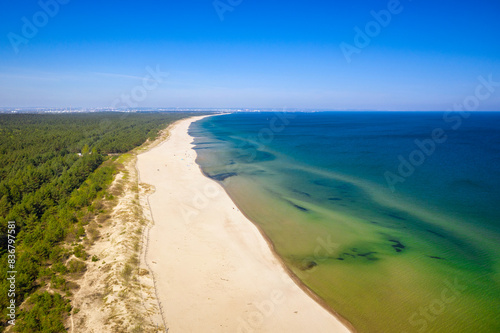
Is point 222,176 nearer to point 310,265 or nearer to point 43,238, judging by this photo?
point 310,265

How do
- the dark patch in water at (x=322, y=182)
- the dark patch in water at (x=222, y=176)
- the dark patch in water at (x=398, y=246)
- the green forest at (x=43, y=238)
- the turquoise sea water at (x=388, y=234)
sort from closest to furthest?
the green forest at (x=43, y=238) → the turquoise sea water at (x=388, y=234) → the dark patch in water at (x=398, y=246) → the dark patch in water at (x=322, y=182) → the dark patch in water at (x=222, y=176)

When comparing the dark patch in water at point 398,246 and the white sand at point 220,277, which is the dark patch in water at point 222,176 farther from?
the dark patch in water at point 398,246

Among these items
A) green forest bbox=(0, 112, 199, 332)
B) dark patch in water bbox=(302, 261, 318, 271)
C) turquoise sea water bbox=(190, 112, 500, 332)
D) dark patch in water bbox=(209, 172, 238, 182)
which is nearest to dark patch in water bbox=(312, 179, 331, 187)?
turquoise sea water bbox=(190, 112, 500, 332)

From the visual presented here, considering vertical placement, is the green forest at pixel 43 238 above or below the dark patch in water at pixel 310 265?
above

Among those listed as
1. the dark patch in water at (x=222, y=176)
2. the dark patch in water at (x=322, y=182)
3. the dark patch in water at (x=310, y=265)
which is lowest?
the dark patch in water at (x=310, y=265)

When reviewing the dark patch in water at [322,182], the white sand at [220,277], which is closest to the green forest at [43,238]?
the white sand at [220,277]

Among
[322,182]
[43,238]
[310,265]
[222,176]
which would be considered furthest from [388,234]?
[43,238]

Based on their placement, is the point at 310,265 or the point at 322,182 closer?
the point at 310,265

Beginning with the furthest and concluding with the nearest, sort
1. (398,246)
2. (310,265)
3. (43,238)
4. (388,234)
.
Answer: (388,234)
(398,246)
(310,265)
(43,238)

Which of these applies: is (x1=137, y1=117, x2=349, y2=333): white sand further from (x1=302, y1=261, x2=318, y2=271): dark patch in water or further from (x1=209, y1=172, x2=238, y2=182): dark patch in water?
(x1=209, y1=172, x2=238, y2=182): dark patch in water
